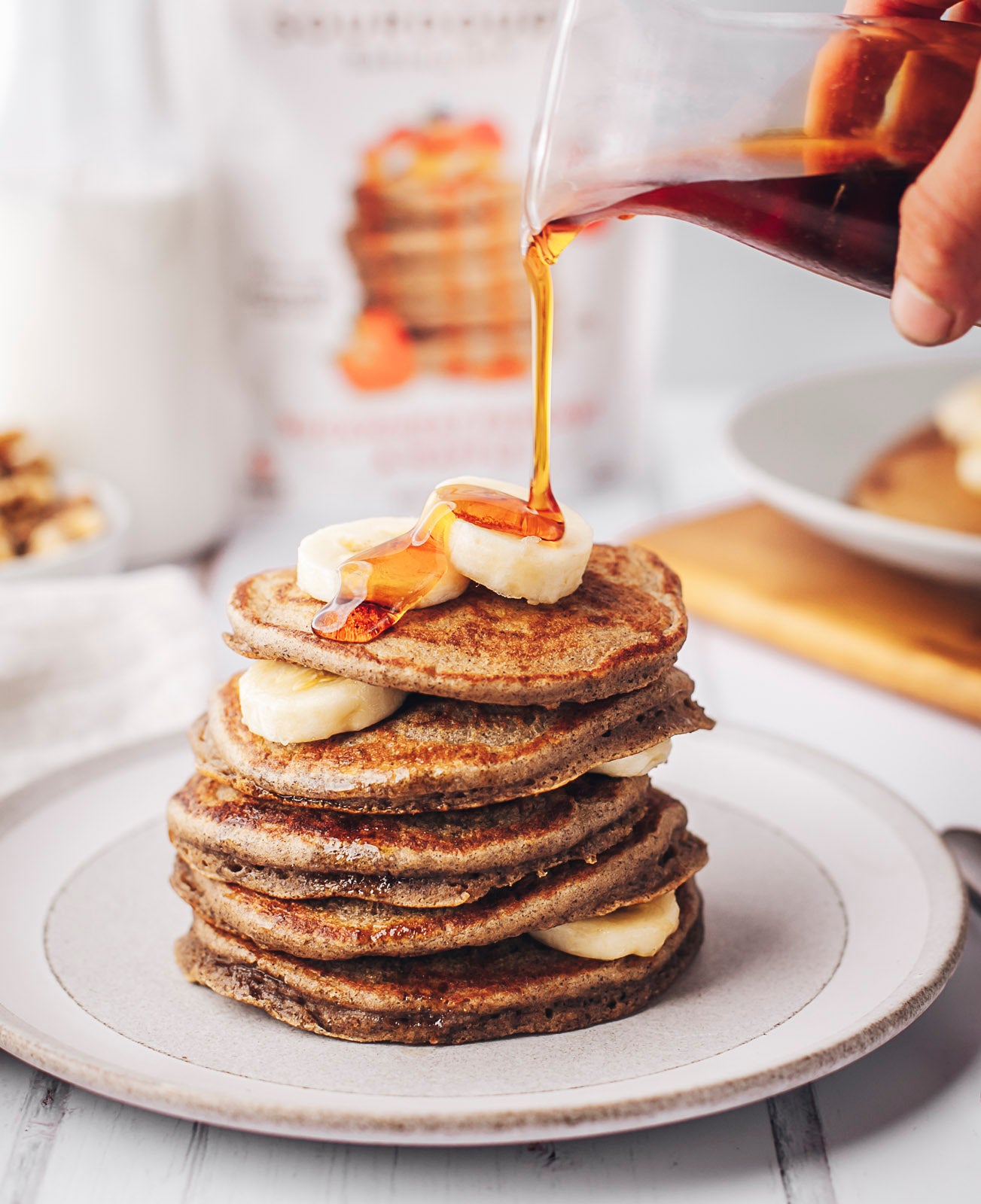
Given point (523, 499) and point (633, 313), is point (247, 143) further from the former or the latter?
point (523, 499)

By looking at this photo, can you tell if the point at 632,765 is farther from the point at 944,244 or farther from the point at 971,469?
the point at 971,469

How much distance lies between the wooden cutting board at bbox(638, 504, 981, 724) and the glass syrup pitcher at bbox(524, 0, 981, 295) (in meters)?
1.24

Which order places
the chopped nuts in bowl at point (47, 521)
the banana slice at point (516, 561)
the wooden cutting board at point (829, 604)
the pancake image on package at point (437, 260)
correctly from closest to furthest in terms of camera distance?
1. the banana slice at point (516, 561)
2. the wooden cutting board at point (829, 604)
3. the chopped nuts in bowl at point (47, 521)
4. the pancake image on package at point (437, 260)

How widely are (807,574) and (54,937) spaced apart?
1927mm

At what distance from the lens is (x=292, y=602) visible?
5.39 feet

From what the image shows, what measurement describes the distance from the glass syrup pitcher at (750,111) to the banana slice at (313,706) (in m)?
0.61

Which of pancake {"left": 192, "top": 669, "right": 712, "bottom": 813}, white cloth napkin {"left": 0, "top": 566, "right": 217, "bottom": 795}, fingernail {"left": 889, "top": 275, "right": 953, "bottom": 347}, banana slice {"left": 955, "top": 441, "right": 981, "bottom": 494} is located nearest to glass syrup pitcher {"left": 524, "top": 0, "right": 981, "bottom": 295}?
fingernail {"left": 889, "top": 275, "right": 953, "bottom": 347}

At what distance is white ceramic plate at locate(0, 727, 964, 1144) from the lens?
1312mm

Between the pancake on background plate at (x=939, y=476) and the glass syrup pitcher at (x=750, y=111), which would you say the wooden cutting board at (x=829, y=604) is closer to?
the pancake on background plate at (x=939, y=476)

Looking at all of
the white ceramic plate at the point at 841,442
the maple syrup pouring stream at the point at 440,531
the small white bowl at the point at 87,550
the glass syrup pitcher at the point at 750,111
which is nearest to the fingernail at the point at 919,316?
the glass syrup pitcher at the point at 750,111

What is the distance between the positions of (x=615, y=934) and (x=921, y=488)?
1.81 meters

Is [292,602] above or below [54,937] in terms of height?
above

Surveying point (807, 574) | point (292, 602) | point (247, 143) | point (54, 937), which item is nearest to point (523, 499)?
point (292, 602)

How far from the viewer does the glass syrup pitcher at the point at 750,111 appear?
158 cm
